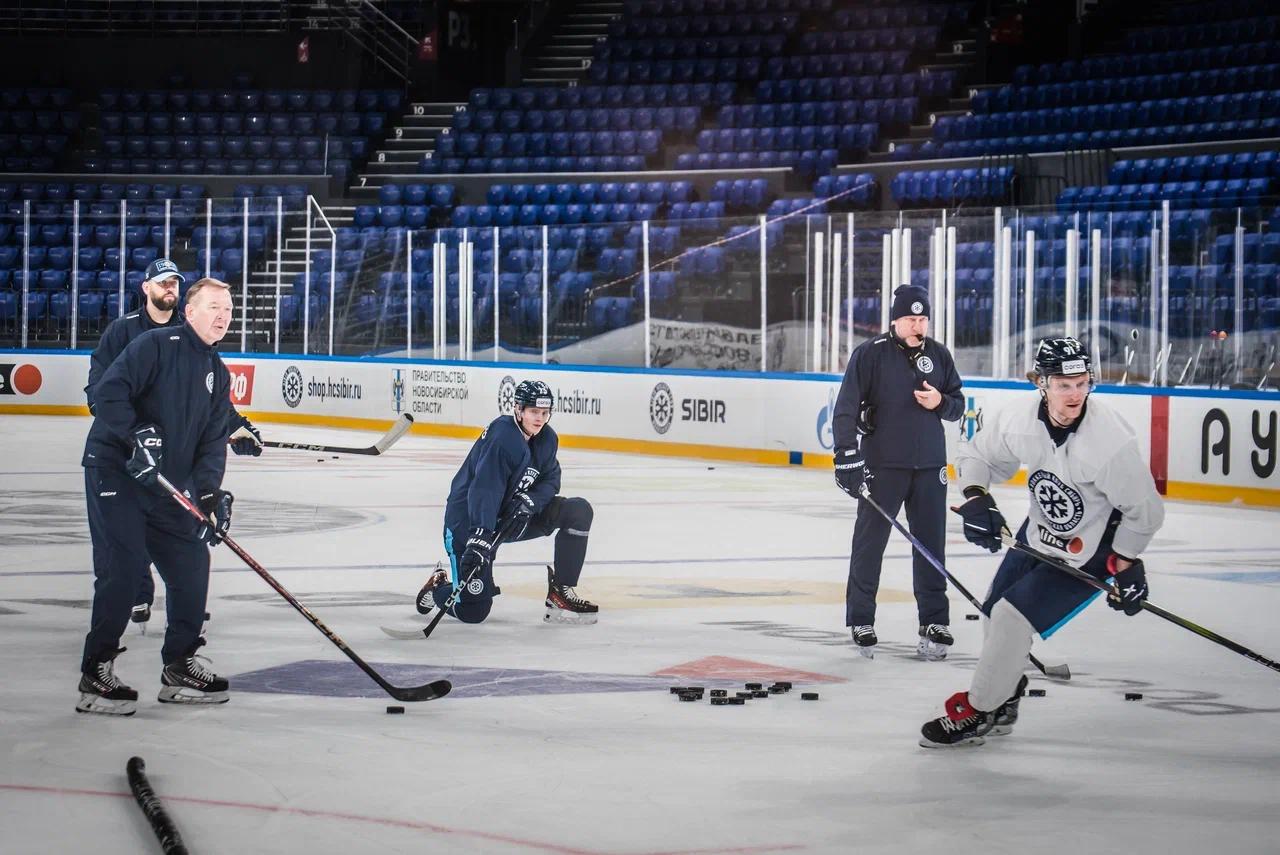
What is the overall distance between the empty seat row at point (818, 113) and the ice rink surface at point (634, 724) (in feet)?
53.1

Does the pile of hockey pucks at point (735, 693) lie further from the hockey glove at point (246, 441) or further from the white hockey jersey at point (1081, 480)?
the hockey glove at point (246, 441)

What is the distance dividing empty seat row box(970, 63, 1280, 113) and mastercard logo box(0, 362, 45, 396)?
13.4 meters

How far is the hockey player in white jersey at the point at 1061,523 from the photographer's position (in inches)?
221

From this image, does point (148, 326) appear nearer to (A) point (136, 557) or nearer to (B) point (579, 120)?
(A) point (136, 557)

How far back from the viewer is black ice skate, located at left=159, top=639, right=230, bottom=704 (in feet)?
20.7

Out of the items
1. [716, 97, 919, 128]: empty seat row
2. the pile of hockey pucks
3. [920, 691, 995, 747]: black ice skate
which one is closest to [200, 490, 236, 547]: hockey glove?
the pile of hockey pucks

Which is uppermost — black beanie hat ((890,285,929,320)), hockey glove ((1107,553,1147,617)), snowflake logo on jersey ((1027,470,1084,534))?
black beanie hat ((890,285,929,320))

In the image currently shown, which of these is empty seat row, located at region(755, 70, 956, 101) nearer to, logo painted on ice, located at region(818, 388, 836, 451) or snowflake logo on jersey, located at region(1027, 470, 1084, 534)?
logo painted on ice, located at region(818, 388, 836, 451)

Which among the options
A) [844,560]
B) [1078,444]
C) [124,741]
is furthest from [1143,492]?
[844,560]

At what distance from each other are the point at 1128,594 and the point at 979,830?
1222 millimetres

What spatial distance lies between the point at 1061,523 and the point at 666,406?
13.7 meters

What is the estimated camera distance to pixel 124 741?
570 cm

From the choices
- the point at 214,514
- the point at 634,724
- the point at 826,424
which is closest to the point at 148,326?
the point at 214,514

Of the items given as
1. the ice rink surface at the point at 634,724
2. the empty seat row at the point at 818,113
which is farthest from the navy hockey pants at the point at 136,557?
the empty seat row at the point at 818,113
